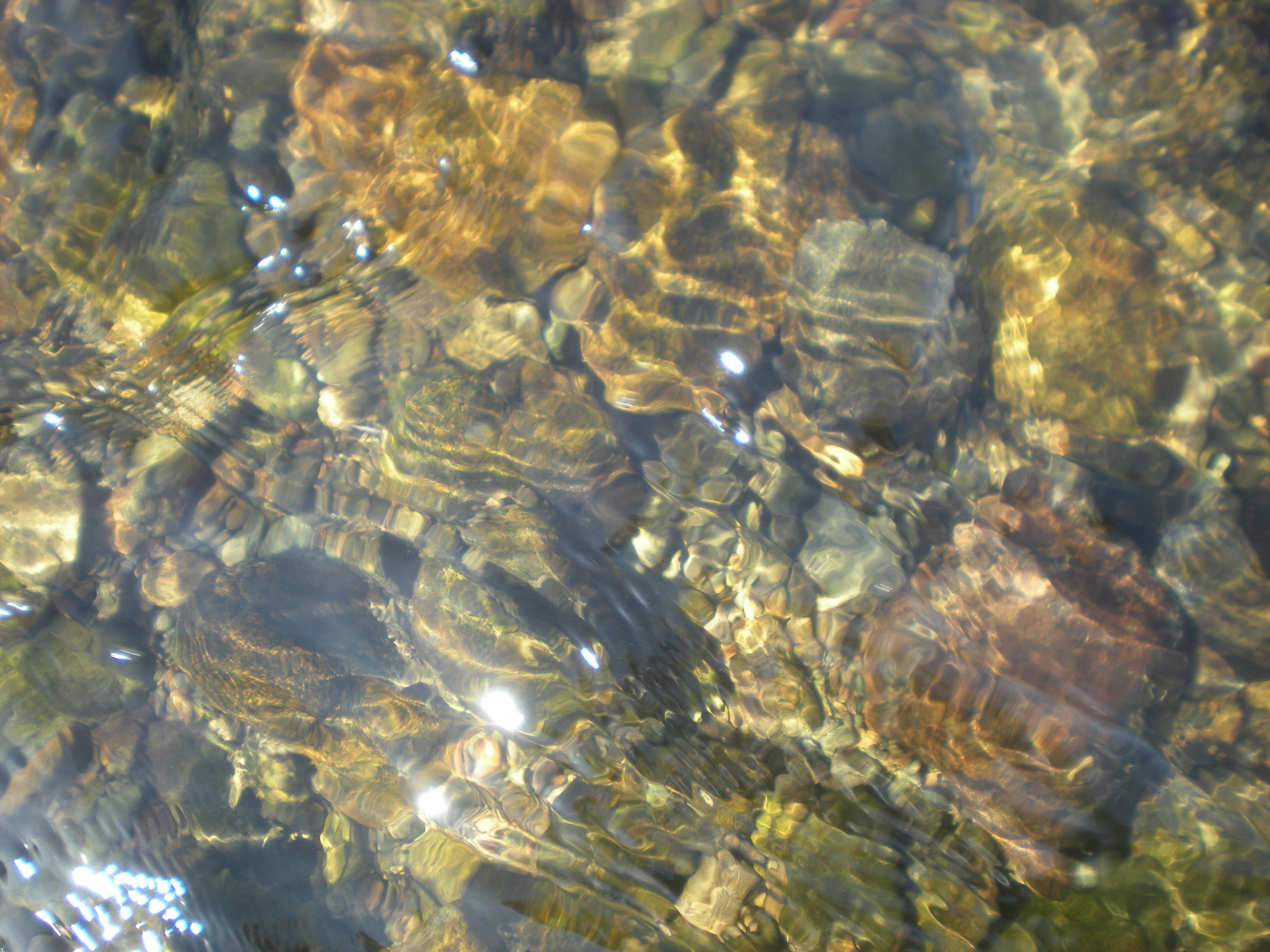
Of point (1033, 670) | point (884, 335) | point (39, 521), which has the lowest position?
point (39, 521)

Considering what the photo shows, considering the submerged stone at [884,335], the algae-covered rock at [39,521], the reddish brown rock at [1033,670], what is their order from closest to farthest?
the reddish brown rock at [1033,670], the submerged stone at [884,335], the algae-covered rock at [39,521]

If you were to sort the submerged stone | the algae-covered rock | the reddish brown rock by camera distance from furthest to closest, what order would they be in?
the algae-covered rock < the submerged stone < the reddish brown rock

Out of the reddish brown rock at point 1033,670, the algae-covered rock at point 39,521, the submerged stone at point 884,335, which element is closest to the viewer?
the reddish brown rock at point 1033,670

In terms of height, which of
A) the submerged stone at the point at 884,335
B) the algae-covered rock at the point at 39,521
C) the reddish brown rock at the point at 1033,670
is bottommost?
the algae-covered rock at the point at 39,521

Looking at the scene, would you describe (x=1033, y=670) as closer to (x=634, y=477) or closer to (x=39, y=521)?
(x=634, y=477)

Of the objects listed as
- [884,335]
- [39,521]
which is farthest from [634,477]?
[39,521]

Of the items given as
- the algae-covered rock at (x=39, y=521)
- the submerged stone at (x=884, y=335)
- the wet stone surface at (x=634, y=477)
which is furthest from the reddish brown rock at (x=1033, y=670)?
the algae-covered rock at (x=39, y=521)

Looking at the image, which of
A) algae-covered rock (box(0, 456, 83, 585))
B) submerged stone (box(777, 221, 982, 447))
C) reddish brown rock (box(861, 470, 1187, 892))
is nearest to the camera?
reddish brown rock (box(861, 470, 1187, 892))

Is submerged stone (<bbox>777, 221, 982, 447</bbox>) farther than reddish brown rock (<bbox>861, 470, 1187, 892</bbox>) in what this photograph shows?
Yes

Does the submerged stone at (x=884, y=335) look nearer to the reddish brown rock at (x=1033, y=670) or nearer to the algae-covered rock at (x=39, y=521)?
the reddish brown rock at (x=1033, y=670)

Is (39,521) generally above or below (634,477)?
below

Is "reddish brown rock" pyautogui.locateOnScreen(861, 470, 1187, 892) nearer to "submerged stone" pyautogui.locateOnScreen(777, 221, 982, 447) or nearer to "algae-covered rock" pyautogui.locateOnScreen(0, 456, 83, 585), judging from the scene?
"submerged stone" pyautogui.locateOnScreen(777, 221, 982, 447)

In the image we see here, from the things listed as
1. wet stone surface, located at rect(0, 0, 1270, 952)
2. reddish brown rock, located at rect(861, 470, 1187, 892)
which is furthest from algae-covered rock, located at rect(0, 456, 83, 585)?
reddish brown rock, located at rect(861, 470, 1187, 892)

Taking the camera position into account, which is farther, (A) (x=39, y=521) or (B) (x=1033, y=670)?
(A) (x=39, y=521)
